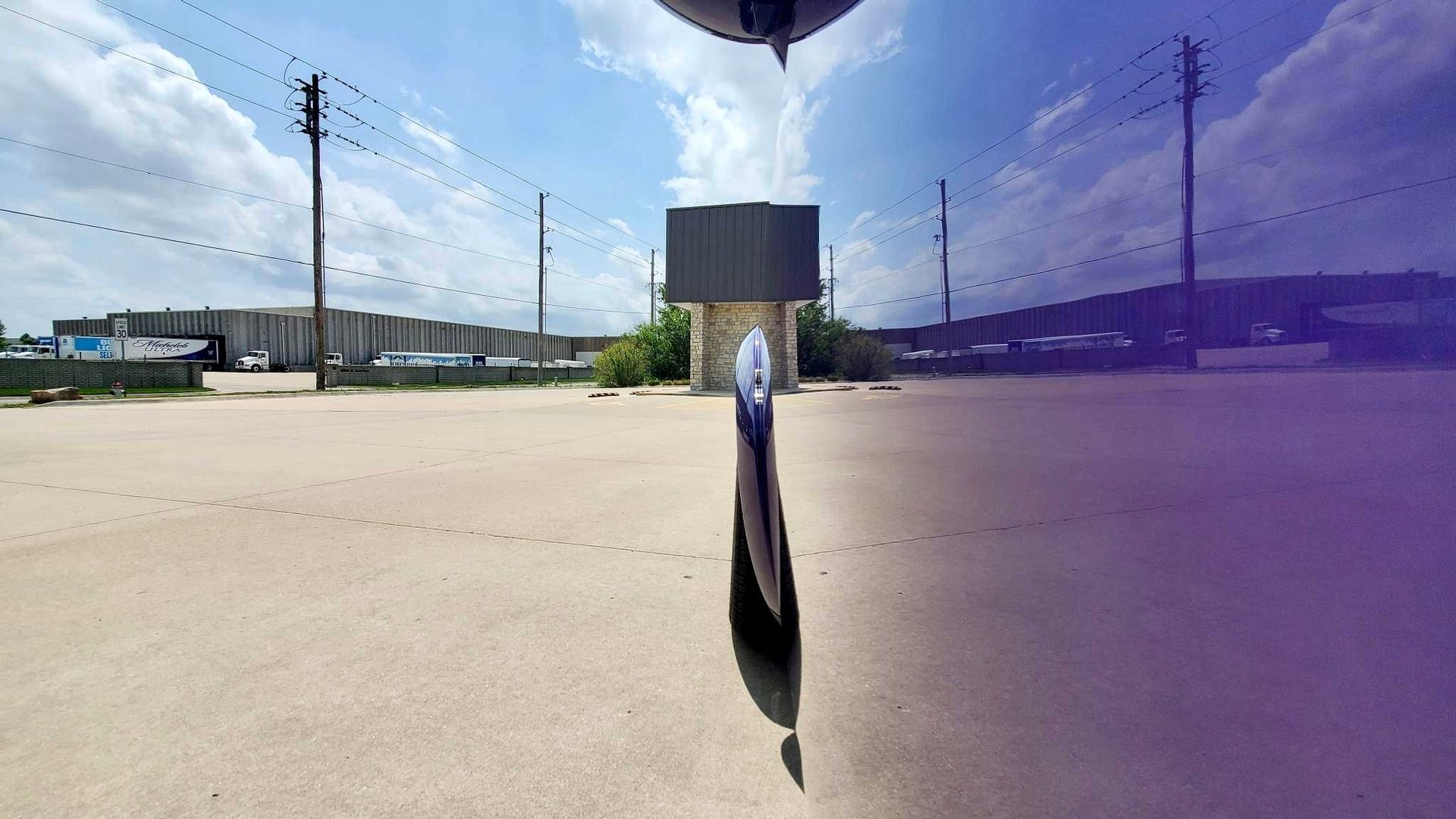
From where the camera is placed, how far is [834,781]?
2.63ft

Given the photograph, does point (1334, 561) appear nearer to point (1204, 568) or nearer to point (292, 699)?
point (1204, 568)

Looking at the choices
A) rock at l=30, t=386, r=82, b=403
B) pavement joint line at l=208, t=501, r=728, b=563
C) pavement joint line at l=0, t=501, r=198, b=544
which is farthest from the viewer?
rock at l=30, t=386, r=82, b=403

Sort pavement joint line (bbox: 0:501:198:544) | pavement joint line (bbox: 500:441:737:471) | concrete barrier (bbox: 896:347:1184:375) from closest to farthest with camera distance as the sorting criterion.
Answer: concrete barrier (bbox: 896:347:1184:375)
pavement joint line (bbox: 0:501:198:544)
pavement joint line (bbox: 500:441:737:471)

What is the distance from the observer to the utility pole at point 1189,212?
2.13 feet

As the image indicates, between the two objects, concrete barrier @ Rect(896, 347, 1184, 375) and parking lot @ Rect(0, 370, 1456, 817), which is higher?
concrete barrier @ Rect(896, 347, 1184, 375)

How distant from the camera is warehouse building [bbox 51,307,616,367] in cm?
4072

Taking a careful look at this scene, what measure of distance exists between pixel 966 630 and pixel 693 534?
4.14ft

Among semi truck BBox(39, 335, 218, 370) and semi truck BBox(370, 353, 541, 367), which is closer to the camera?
semi truck BBox(39, 335, 218, 370)

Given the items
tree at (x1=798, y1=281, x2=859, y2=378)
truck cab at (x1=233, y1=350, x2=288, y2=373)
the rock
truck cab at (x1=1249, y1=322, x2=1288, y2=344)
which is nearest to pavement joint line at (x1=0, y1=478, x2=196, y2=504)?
truck cab at (x1=1249, y1=322, x2=1288, y2=344)

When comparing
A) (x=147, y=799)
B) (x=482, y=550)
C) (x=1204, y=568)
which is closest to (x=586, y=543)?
(x=482, y=550)

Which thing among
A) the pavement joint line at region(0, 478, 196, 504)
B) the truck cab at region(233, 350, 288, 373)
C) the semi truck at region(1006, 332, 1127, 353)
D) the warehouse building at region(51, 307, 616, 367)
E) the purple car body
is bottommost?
the pavement joint line at region(0, 478, 196, 504)

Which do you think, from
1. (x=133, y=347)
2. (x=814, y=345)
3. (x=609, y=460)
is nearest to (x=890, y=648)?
(x=609, y=460)

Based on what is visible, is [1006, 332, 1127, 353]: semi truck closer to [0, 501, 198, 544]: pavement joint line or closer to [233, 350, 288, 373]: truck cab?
[0, 501, 198, 544]: pavement joint line

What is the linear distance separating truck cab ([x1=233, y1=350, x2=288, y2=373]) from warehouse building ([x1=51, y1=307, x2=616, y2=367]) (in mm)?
1604
